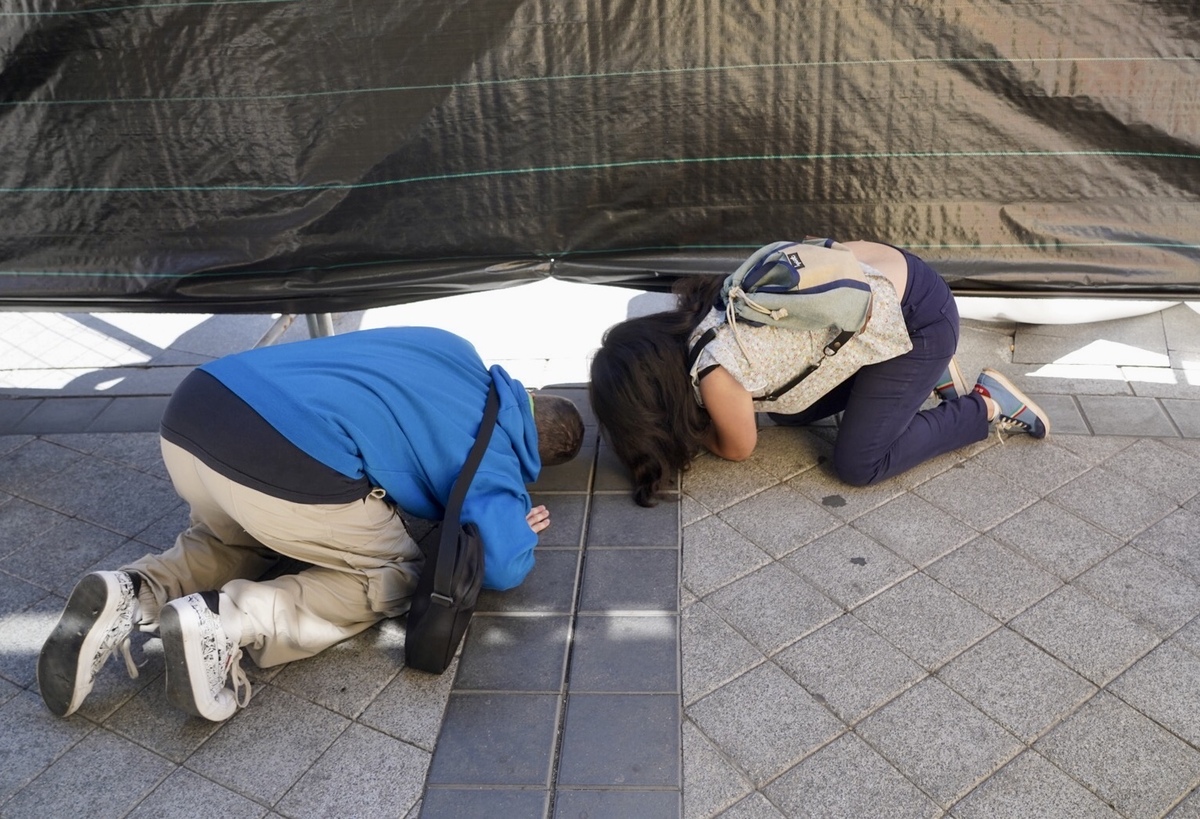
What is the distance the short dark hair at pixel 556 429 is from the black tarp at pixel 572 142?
31.5 inches

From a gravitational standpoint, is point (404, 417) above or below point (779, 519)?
above

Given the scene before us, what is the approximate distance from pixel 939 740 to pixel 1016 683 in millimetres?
295

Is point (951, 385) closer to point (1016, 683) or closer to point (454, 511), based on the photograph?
point (1016, 683)

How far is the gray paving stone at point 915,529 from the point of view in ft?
9.53

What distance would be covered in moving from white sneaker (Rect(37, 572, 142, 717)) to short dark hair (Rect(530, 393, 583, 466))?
4.12ft

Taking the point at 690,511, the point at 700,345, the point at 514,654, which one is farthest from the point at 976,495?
the point at 514,654

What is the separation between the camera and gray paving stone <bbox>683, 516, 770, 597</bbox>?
9.29ft

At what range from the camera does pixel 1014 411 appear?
3.38 meters

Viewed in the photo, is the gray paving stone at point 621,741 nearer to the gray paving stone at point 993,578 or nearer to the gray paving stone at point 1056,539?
the gray paving stone at point 993,578

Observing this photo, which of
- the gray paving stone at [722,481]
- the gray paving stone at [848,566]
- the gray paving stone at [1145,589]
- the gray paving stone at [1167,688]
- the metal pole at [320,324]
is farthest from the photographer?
the metal pole at [320,324]

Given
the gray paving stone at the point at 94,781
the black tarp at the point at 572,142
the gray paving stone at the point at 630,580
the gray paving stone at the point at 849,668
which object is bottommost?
the gray paving stone at the point at 849,668

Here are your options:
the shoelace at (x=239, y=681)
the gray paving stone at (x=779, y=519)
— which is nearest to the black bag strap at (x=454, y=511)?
the shoelace at (x=239, y=681)

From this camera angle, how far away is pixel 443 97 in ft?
11.2

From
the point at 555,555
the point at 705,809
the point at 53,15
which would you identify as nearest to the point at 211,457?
the point at 555,555
